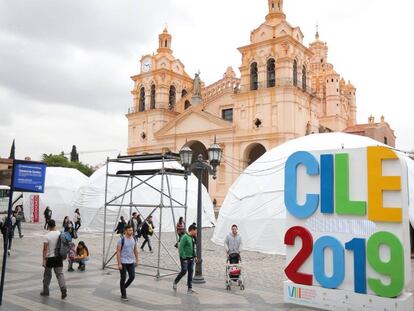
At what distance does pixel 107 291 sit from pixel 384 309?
5.81m

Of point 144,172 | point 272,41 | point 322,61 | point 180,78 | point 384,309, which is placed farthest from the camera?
point 322,61

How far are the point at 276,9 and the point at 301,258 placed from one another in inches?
1467

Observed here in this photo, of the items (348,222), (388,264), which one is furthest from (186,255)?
(388,264)

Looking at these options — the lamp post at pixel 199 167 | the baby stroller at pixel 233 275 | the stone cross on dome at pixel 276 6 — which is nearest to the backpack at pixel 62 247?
the lamp post at pixel 199 167

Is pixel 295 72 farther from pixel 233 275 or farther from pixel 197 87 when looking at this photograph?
pixel 233 275

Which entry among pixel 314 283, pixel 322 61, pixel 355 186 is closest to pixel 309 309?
pixel 314 283

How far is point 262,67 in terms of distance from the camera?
39.6 meters

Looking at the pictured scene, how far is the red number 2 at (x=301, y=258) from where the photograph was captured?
8648 millimetres

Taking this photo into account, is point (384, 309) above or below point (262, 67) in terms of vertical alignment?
below

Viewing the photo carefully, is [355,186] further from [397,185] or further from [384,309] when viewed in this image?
[384,309]

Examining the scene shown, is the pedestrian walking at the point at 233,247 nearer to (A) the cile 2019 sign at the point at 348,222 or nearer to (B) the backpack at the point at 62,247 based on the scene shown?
(A) the cile 2019 sign at the point at 348,222

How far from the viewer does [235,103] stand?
4109cm

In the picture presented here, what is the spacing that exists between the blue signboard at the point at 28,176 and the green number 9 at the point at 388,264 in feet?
22.3

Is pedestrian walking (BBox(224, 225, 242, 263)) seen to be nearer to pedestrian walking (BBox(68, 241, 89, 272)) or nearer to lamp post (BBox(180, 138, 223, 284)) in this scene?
lamp post (BBox(180, 138, 223, 284))
